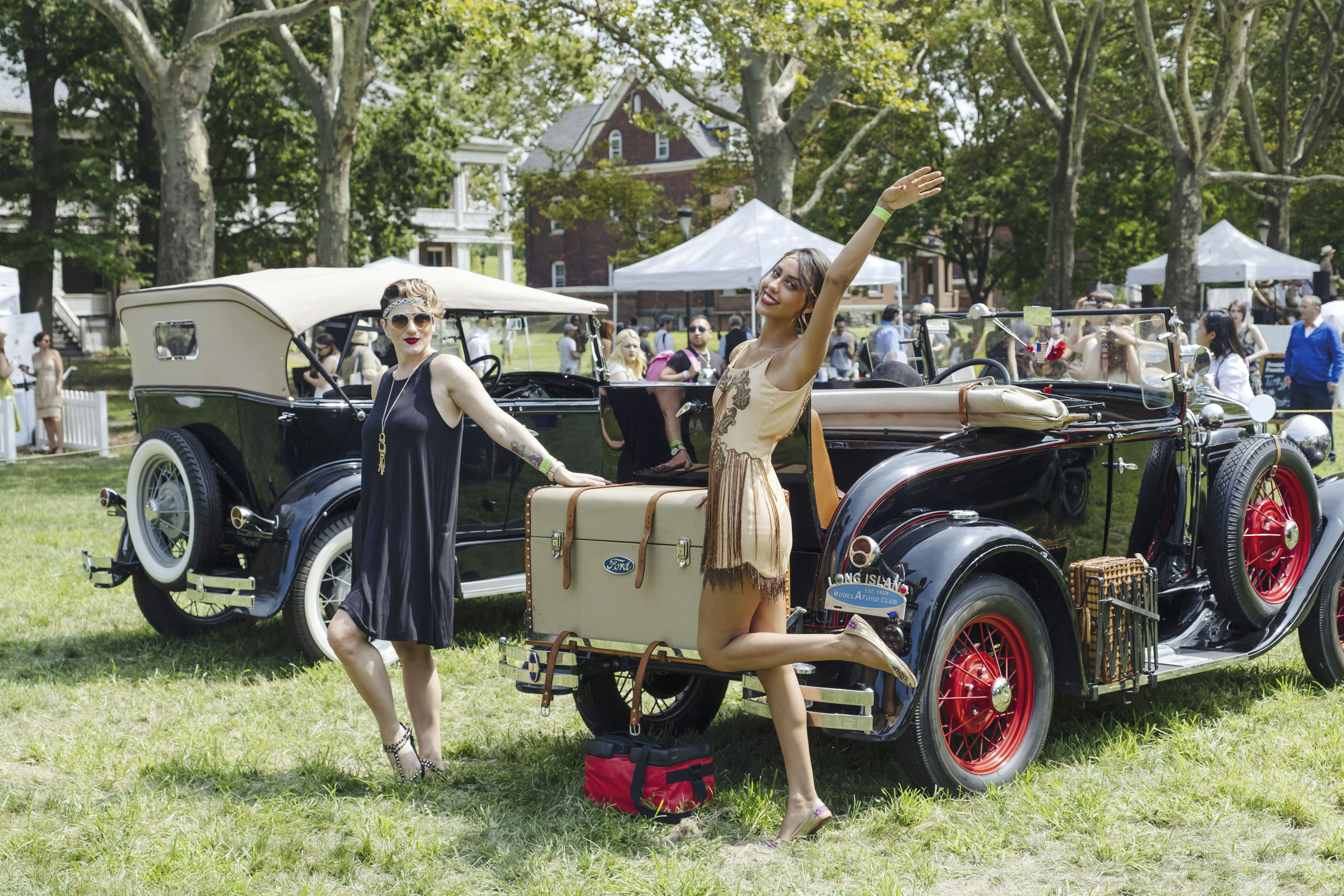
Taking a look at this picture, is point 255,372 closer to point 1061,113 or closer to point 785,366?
point 785,366

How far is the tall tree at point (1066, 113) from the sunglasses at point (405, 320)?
17563mm

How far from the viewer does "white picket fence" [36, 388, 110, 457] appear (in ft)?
56.9

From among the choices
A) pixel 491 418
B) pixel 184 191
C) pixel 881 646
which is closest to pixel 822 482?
pixel 881 646

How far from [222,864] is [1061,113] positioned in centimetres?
2197

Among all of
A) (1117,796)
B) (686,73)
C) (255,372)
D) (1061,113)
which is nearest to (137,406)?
(255,372)

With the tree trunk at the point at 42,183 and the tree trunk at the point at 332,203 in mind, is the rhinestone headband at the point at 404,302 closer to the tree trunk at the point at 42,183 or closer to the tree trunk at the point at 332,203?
the tree trunk at the point at 332,203

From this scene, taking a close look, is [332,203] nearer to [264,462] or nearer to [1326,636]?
[264,462]

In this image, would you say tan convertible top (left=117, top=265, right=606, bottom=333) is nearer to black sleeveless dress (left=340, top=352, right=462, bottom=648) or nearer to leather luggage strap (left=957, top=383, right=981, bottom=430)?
black sleeveless dress (left=340, top=352, right=462, bottom=648)

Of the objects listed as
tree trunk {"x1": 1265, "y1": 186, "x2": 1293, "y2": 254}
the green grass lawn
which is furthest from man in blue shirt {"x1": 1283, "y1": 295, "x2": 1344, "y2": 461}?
tree trunk {"x1": 1265, "y1": 186, "x2": 1293, "y2": 254}

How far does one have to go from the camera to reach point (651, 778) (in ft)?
13.5

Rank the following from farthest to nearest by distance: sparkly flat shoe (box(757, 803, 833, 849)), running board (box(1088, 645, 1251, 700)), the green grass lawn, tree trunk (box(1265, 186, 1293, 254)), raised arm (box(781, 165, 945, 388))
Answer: tree trunk (box(1265, 186, 1293, 254))
running board (box(1088, 645, 1251, 700))
sparkly flat shoe (box(757, 803, 833, 849))
the green grass lawn
raised arm (box(781, 165, 945, 388))

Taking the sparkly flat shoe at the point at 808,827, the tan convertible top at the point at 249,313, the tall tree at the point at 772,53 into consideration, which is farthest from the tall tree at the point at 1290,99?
the sparkly flat shoe at the point at 808,827

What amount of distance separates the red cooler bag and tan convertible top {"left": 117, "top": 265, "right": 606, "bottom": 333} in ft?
10.0

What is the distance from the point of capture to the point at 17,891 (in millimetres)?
3660
